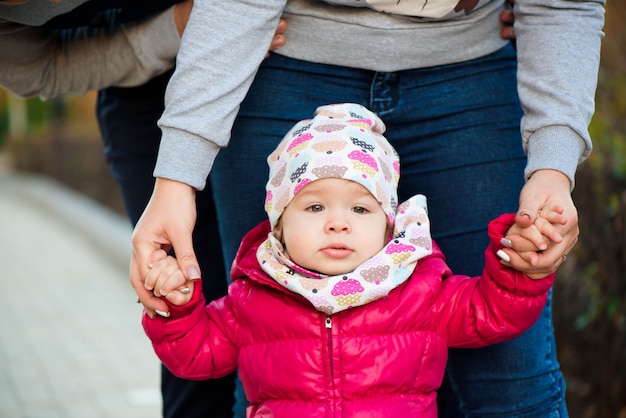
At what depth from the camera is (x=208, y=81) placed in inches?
69.0

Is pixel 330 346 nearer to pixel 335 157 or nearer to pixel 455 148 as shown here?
pixel 335 157

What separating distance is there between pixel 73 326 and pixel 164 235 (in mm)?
4009

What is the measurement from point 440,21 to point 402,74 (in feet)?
0.46

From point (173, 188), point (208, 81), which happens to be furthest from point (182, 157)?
point (208, 81)

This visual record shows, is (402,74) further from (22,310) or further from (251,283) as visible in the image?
(22,310)

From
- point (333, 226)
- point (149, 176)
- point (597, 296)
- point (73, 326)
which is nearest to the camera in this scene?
point (333, 226)

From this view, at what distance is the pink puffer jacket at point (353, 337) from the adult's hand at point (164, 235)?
0.07 meters

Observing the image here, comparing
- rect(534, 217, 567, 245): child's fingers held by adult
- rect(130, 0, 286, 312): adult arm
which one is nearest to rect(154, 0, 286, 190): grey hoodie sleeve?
rect(130, 0, 286, 312): adult arm

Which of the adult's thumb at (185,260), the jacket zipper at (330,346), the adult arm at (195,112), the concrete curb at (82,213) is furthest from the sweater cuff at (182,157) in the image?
the concrete curb at (82,213)

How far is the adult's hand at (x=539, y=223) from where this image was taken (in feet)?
5.16

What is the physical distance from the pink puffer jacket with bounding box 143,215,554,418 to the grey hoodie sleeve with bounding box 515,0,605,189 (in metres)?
0.25

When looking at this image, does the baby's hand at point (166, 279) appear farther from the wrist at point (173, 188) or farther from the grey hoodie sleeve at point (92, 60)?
the grey hoodie sleeve at point (92, 60)

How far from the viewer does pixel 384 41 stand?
189cm

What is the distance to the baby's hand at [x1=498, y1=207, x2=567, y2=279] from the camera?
1.55m
